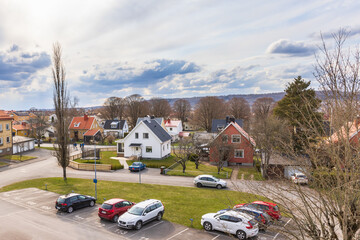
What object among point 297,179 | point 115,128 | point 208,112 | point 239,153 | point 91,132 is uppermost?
point 208,112

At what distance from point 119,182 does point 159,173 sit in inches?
264

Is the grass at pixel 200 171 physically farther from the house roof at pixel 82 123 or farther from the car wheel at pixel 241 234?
the house roof at pixel 82 123

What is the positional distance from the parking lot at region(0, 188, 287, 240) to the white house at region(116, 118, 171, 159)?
22.1 m

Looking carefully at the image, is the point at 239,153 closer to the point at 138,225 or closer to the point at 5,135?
the point at 138,225

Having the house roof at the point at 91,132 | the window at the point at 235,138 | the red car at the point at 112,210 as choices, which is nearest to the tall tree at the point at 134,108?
the house roof at the point at 91,132

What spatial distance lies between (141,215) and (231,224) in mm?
6313

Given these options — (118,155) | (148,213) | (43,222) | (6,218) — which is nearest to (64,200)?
(43,222)

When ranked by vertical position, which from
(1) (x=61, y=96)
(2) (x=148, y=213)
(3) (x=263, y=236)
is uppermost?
(1) (x=61, y=96)

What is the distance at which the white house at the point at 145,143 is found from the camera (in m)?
42.8

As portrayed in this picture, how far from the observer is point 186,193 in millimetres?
25062

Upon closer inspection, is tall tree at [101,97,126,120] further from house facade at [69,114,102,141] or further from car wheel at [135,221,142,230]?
car wheel at [135,221,142,230]

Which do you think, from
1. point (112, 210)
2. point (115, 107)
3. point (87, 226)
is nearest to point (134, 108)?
point (115, 107)

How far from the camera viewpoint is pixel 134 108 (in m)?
87.2

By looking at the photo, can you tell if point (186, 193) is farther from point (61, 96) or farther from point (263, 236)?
point (61, 96)
